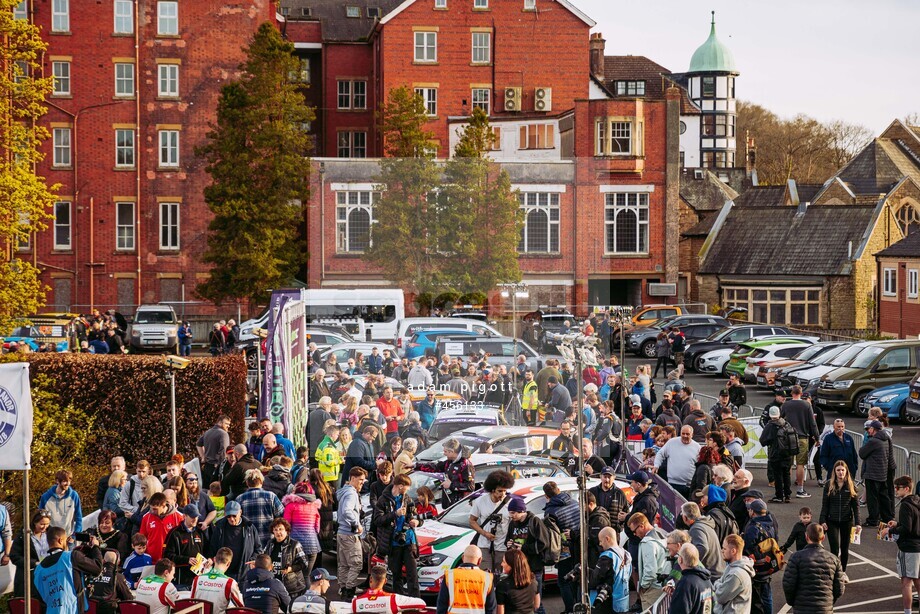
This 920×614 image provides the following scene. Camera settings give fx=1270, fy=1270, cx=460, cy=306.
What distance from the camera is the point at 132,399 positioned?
2455 cm

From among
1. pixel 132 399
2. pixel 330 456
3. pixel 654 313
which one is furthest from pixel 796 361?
pixel 330 456

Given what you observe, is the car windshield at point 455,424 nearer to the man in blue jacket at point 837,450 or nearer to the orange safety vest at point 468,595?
the man in blue jacket at point 837,450

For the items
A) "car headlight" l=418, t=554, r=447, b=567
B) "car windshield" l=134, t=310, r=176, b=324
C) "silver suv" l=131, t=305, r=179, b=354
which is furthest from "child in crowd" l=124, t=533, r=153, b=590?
"car windshield" l=134, t=310, r=176, b=324

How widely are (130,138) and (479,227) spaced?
937 inches

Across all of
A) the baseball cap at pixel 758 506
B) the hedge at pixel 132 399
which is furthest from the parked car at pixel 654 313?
the baseball cap at pixel 758 506

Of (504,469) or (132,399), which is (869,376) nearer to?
(504,469)

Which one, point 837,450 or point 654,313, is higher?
point 654,313

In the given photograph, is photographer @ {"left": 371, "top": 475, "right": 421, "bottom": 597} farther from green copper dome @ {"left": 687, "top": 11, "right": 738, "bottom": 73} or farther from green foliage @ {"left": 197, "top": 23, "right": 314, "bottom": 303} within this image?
green copper dome @ {"left": 687, "top": 11, "right": 738, "bottom": 73}

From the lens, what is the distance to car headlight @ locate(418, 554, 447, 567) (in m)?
15.3

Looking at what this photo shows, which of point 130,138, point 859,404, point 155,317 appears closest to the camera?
point 859,404

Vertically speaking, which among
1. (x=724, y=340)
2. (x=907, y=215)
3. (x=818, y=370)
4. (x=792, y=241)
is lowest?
(x=818, y=370)

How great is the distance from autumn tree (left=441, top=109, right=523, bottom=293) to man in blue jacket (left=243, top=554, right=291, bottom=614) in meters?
28.6

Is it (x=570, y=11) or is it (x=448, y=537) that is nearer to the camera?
(x=448, y=537)

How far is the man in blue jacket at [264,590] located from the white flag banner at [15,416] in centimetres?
242
